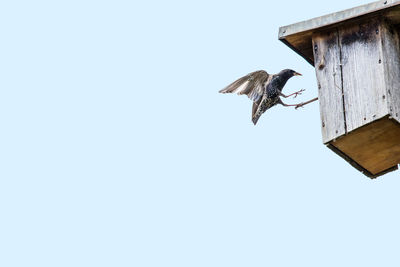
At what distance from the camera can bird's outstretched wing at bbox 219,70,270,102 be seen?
7277 millimetres

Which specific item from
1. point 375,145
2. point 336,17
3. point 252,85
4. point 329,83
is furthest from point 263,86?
point 375,145

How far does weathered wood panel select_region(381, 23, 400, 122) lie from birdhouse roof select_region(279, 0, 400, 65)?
0.09 m

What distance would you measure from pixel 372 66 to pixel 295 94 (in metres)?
0.74

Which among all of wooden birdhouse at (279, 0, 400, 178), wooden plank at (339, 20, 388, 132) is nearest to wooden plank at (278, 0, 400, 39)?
wooden birdhouse at (279, 0, 400, 178)

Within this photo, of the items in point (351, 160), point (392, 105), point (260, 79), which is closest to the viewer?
point (392, 105)

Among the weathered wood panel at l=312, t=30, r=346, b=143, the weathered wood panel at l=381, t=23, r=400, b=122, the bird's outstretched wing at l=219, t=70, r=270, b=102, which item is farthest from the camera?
the bird's outstretched wing at l=219, t=70, r=270, b=102

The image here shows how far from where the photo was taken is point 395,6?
21.2 feet

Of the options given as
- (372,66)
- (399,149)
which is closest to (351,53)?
(372,66)

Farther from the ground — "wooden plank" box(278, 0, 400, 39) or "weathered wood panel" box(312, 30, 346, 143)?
"wooden plank" box(278, 0, 400, 39)

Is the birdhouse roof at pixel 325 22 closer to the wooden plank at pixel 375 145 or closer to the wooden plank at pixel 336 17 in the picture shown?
the wooden plank at pixel 336 17

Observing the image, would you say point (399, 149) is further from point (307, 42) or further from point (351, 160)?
point (307, 42)

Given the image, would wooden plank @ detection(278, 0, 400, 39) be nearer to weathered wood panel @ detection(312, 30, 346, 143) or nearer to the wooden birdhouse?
the wooden birdhouse

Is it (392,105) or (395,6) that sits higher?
(395,6)

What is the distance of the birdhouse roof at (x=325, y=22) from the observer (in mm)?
6520
